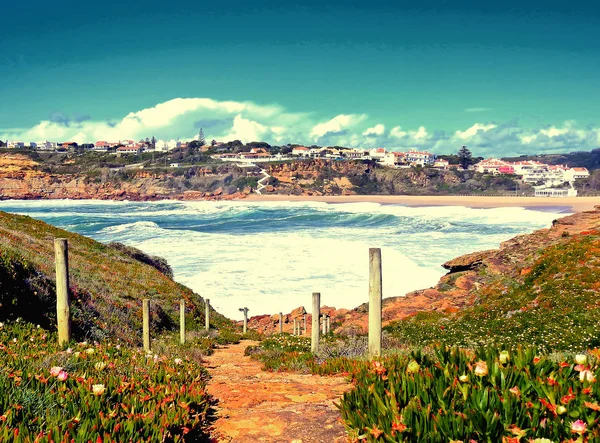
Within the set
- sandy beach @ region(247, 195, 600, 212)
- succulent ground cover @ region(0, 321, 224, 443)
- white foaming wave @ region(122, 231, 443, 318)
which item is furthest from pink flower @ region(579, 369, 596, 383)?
sandy beach @ region(247, 195, 600, 212)

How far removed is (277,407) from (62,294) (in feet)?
13.8

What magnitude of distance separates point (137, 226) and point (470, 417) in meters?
60.9

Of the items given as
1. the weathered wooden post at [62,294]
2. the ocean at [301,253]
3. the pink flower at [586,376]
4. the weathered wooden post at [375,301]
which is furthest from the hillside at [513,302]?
the weathered wooden post at [62,294]

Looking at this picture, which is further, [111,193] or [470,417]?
[111,193]

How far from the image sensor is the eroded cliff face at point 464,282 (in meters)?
16.6

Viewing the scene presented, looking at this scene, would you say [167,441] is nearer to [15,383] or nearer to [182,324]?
[15,383]

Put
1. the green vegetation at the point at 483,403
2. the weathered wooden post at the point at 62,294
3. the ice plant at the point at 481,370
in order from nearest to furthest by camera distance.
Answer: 1. the green vegetation at the point at 483,403
2. the ice plant at the point at 481,370
3. the weathered wooden post at the point at 62,294

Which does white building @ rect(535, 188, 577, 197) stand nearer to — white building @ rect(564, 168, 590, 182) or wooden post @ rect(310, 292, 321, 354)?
white building @ rect(564, 168, 590, 182)

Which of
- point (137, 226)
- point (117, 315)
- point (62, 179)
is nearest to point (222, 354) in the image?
point (117, 315)

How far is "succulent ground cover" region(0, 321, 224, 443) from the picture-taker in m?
3.18

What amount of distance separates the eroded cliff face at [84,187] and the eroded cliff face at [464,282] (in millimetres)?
115974

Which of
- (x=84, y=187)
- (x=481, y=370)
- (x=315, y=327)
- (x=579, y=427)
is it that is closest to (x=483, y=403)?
(x=481, y=370)

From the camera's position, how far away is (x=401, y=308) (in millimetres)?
17203

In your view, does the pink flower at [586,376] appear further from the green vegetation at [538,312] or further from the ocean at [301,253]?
the ocean at [301,253]
